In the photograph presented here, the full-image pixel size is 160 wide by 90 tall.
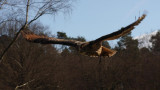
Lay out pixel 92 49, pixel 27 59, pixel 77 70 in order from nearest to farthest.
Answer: pixel 92 49
pixel 27 59
pixel 77 70

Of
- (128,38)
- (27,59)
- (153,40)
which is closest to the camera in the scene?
(27,59)

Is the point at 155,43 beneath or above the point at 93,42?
above

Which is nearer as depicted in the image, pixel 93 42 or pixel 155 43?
pixel 93 42

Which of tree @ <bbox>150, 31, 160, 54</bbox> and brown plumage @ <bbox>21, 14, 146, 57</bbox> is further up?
tree @ <bbox>150, 31, 160, 54</bbox>

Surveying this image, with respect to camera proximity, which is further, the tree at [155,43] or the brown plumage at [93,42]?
the tree at [155,43]

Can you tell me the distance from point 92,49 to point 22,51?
940 inches

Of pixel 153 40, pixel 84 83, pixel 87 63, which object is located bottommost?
pixel 84 83

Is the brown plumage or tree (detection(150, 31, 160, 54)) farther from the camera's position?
tree (detection(150, 31, 160, 54))

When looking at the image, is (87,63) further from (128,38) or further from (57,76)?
(128,38)

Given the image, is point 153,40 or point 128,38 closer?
point 128,38

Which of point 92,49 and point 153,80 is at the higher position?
point 92,49

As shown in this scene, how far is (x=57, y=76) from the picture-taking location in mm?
31719

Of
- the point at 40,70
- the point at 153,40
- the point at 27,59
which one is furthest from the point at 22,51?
the point at 153,40

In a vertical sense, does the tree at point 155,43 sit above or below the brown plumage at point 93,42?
above
